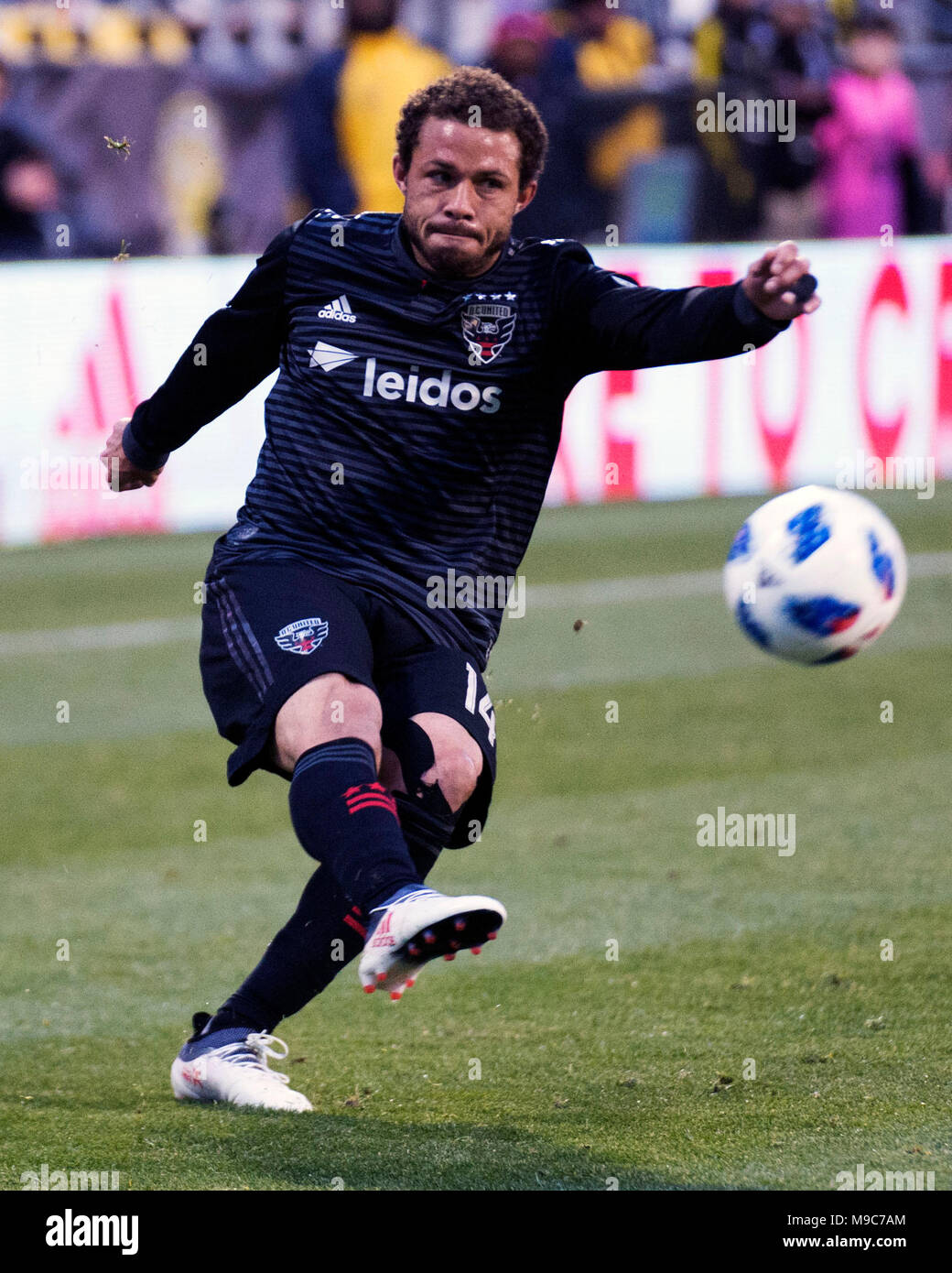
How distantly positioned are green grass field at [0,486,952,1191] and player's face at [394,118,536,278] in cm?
177

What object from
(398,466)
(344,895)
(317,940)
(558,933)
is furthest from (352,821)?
(558,933)

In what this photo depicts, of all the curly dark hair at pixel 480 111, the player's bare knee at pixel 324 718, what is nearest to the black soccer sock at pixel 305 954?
the player's bare knee at pixel 324 718

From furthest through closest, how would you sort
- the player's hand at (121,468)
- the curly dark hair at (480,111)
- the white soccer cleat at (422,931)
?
the player's hand at (121,468) → the curly dark hair at (480,111) → the white soccer cleat at (422,931)

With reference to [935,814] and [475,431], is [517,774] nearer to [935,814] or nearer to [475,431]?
[935,814]

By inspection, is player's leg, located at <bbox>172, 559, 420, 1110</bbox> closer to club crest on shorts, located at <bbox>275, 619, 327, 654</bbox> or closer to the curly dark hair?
club crest on shorts, located at <bbox>275, 619, 327, 654</bbox>

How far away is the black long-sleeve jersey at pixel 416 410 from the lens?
4055 mm

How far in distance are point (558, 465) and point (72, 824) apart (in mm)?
6796

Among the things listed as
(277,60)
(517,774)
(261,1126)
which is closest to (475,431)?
(261,1126)

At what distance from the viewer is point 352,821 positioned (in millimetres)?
3561

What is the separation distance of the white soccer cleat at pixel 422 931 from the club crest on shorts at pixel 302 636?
643 millimetres

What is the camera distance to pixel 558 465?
1333cm

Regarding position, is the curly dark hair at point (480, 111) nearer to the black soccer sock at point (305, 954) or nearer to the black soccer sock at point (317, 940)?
the black soccer sock at point (317, 940)

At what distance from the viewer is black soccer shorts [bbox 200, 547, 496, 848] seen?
3803 mm

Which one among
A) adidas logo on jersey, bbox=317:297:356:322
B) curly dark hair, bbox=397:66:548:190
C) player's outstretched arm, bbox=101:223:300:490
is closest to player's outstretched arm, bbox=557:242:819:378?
curly dark hair, bbox=397:66:548:190
